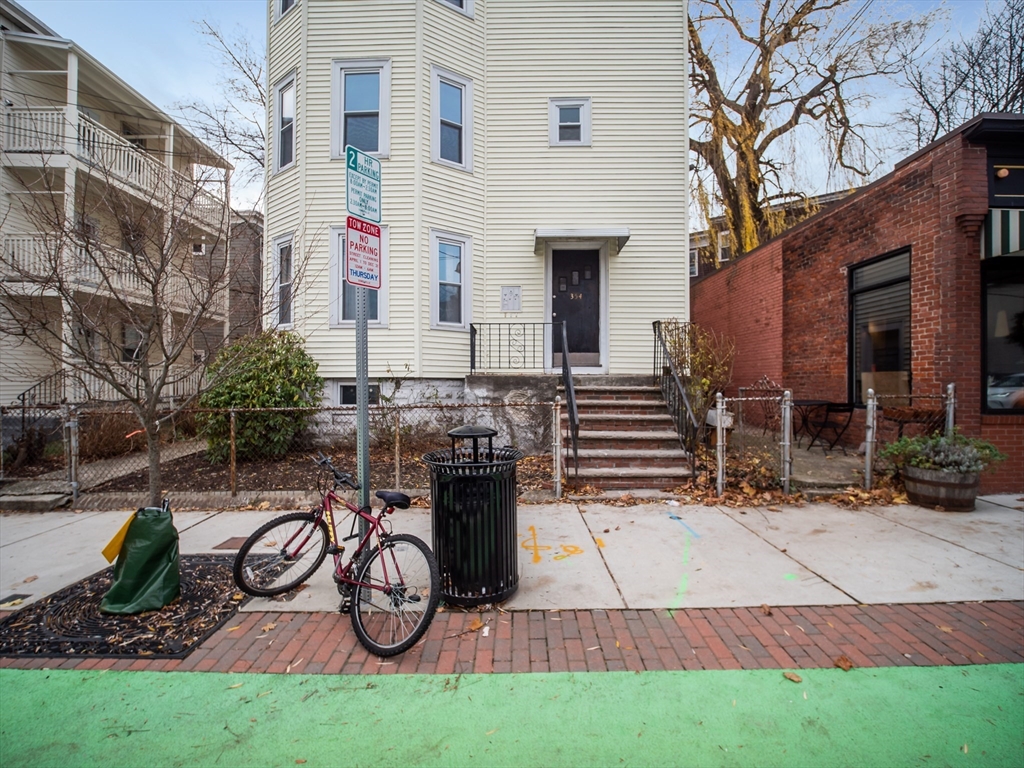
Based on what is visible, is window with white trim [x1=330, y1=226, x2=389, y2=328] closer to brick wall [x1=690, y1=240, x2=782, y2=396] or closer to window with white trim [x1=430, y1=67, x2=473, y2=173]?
window with white trim [x1=430, y1=67, x2=473, y2=173]

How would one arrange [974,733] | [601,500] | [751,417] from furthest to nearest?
[751,417], [601,500], [974,733]

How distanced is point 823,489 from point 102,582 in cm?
780

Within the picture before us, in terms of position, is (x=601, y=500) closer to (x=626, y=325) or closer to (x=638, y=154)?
(x=626, y=325)

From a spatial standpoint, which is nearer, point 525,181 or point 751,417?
point 525,181

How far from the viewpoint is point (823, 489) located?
664 cm

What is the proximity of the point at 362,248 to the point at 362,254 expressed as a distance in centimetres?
4

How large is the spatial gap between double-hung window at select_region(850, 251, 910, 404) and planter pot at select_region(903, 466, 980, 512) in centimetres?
205

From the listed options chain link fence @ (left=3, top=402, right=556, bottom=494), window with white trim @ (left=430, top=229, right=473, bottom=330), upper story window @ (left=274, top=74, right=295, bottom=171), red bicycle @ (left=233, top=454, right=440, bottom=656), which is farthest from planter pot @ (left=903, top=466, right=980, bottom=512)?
upper story window @ (left=274, top=74, right=295, bottom=171)

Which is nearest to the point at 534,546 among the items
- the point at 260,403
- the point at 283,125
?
the point at 260,403

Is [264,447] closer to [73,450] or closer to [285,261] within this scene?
[73,450]

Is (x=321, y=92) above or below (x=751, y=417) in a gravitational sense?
above

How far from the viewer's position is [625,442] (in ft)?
24.9

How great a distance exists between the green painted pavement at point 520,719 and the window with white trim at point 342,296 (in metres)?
7.53

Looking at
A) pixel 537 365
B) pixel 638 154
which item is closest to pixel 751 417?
pixel 537 365
